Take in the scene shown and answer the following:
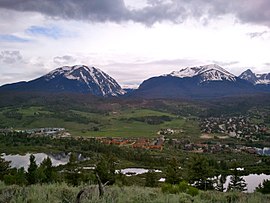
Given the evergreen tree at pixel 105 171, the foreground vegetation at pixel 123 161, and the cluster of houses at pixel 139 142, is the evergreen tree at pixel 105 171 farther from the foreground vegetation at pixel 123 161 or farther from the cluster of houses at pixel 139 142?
the cluster of houses at pixel 139 142

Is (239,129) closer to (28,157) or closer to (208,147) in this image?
(208,147)

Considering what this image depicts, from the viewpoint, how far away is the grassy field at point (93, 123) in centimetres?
13862

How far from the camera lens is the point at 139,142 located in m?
115

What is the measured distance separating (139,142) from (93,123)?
55112 mm

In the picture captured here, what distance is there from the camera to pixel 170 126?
156375mm

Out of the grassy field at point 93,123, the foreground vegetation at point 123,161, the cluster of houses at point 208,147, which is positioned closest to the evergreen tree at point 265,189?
the foreground vegetation at point 123,161

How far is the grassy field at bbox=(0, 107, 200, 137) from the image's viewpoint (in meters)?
139

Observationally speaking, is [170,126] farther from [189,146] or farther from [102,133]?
[189,146]

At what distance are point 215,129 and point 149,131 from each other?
27258 mm

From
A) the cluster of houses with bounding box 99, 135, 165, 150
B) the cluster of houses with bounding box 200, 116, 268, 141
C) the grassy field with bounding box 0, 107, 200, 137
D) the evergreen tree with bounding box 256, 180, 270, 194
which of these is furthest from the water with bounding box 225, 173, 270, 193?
the grassy field with bounding box 0, 107, 200, 137

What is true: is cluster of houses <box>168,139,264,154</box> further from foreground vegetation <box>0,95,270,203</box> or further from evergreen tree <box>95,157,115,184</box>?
evergreen tree <box>95,157,115,184</box>

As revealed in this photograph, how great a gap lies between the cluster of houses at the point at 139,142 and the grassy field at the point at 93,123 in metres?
10.8

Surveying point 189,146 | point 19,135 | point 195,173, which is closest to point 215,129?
point 189,146

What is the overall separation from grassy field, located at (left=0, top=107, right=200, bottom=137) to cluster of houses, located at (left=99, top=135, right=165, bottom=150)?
1081 cm
